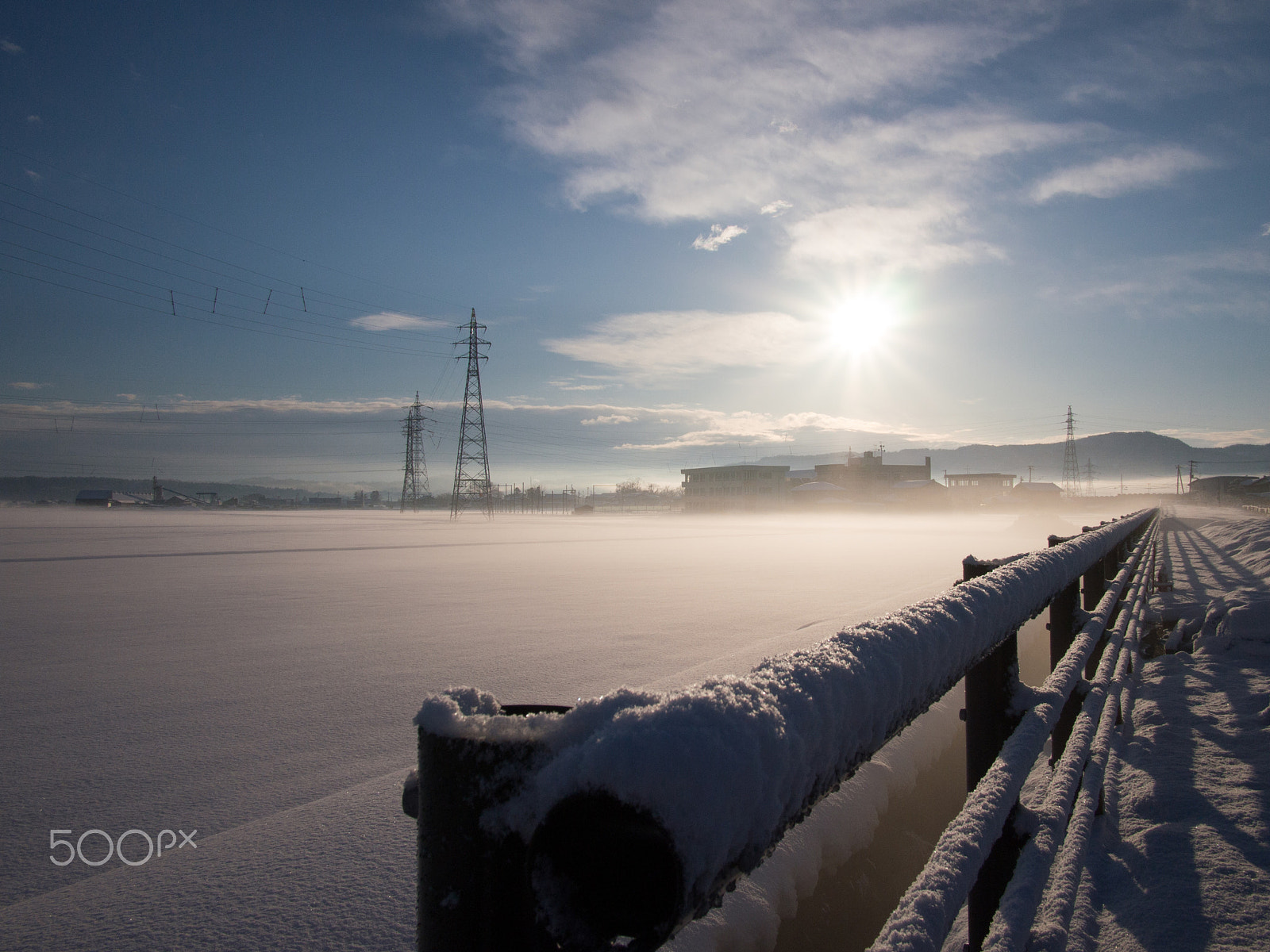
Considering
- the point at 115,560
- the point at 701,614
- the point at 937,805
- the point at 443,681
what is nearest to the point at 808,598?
the point at 701,614

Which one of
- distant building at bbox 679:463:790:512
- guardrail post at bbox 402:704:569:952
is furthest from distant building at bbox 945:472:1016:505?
guardrail post at bbox 402:704:569:952

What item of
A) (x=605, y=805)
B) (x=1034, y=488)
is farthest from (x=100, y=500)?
(x=1034, y=488)

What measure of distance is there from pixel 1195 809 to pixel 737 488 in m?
84.5

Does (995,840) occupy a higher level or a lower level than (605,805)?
lower

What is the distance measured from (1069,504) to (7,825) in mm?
92968

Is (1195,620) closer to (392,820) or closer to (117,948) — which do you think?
(392,820)

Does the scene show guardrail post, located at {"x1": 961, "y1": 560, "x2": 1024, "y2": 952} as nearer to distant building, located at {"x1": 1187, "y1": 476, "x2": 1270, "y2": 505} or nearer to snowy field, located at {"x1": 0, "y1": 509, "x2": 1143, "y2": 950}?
snowy field, located at {"x1": 0, "y1": 509, "x2": 1143, "y2": 950}

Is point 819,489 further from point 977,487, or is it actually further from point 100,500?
point 100,500

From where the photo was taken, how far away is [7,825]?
2264mm

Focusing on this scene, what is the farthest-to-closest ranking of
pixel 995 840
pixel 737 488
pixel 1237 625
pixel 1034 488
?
pixel 1034 488
pixel 737 488
pixel 1237 625
pixel 995 840

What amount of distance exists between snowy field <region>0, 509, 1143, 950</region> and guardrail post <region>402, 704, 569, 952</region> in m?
1.59

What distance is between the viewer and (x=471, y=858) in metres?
0.49

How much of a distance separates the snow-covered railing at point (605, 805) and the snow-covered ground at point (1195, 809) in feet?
6.38

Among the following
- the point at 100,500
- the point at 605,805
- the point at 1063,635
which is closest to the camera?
the point at 605,805
